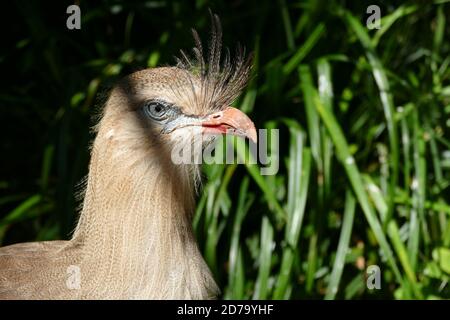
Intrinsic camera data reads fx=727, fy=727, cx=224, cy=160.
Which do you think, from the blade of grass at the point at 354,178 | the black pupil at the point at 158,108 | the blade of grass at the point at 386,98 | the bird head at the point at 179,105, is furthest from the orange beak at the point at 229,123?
the blade of grass at the point at 386,98

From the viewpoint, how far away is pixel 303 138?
7.95 ft

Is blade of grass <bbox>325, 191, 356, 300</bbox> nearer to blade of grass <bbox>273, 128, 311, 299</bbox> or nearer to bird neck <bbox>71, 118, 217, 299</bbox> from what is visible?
blade of grass <bbox>273, 128, 311, 299</bbox>

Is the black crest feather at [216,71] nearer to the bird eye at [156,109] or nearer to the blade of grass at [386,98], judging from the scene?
the bird eye at [156,109]

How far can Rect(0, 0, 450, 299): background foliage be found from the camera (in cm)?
236

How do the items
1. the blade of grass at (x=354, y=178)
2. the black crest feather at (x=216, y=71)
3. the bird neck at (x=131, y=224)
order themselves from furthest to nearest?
1. the blade of grass at (x=354, y=178)
2. the black crest feather at (x=216, y=71)
3. the bird neck at (x=131, y=224)

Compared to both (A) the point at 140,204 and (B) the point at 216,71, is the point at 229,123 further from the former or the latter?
(A) the point at 140,204

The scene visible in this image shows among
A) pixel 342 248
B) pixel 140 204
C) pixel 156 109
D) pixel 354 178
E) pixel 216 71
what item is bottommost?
pixel 342 248

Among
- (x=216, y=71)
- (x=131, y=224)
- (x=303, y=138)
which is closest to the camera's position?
(x=131, y=224)

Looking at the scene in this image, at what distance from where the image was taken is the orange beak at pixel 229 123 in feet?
5.30

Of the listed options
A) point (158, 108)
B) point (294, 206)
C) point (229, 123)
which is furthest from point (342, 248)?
point (158, 108)

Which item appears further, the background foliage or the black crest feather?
the background foliage

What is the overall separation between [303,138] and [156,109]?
910mm

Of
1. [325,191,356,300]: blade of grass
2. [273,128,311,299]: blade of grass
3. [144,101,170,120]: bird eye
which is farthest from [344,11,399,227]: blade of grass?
[144,101,170,120]: bird eye

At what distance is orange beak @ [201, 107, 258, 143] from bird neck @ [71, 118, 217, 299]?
129mm
